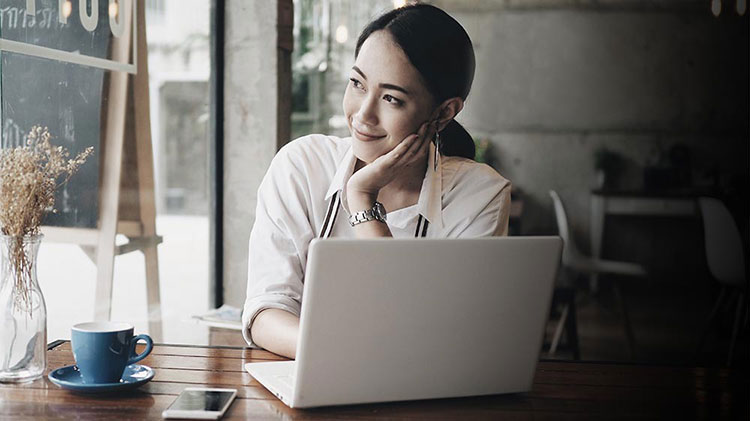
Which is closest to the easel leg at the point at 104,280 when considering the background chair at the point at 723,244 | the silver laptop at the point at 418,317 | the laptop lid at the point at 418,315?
the silver laptop at the point at 418,317

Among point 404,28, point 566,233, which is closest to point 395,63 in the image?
point 404,28

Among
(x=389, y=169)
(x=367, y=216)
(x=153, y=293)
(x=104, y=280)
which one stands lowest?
(x=153, y=293)

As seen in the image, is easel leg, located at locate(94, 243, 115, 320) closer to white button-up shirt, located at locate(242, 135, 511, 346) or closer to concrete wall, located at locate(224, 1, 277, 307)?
concrete wall, located at locate(224, 1, 277, 307)

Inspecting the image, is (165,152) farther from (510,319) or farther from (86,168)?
(510,319)

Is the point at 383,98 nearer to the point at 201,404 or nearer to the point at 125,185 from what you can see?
the point at 201,404

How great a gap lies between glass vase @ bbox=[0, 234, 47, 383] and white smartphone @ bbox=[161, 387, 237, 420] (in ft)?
0.92

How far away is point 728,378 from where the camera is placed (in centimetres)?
144

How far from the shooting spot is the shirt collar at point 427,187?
1.88m

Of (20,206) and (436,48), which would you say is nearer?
(20,206)

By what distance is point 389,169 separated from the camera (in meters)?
1.86

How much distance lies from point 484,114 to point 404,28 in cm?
452

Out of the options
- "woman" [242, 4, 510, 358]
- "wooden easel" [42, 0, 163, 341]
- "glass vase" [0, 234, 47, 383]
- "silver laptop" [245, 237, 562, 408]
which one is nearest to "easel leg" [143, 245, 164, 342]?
"wooden easel" [42, 0, 163, 341]

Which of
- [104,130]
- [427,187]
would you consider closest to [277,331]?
[427,187]

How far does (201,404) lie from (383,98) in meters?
1.03
